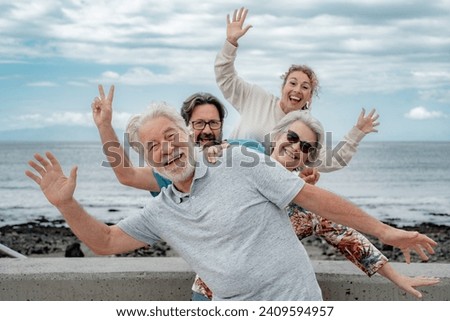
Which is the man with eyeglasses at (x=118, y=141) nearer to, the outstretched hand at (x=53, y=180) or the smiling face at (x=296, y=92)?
the smiling face at (x=296, y=92)

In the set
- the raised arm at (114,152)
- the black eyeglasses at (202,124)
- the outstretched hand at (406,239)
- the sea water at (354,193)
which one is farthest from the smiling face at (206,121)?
the sea water at (354,193)

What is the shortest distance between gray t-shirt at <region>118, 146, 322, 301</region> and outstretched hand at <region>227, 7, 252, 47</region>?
1765mm

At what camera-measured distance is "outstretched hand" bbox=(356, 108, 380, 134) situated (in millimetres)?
3941

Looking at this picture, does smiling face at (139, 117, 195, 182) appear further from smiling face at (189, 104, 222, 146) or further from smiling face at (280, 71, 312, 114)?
smiling face at (280, 71, 312, 114)

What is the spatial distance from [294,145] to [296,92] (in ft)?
3.45

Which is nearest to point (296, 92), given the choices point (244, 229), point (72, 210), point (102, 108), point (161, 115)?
point (102, 108)

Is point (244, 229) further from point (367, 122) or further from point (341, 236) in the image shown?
point (367, 122)

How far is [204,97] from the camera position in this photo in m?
3.31

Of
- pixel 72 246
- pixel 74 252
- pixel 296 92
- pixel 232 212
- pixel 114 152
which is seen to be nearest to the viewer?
pixel 232 212

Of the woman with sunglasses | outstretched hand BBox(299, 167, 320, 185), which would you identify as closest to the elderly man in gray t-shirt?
outstretched hand BBox(299, 167, 320, 185)

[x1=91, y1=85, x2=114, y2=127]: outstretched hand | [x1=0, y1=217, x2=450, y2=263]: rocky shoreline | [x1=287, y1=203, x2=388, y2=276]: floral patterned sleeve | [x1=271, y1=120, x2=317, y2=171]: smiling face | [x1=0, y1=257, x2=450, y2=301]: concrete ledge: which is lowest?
[x1=0, y1=217, x2=450, y2=263]: rocky shoreline

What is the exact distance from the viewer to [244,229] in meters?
2.38

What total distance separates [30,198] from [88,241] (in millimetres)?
24822

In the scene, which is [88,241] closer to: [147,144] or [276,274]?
[147,144]
